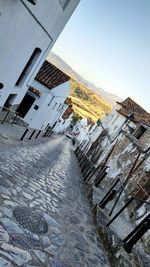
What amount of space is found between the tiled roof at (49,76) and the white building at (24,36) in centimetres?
784

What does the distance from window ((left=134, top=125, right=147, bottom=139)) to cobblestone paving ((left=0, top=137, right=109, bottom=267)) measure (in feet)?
22.4

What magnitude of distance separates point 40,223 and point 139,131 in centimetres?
1127

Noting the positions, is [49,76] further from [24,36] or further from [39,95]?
[24,36]

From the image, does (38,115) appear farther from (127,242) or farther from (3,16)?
(127,242)

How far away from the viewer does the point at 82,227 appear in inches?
340

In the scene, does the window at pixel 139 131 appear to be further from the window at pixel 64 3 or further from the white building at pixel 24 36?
the window at pixel 64 3

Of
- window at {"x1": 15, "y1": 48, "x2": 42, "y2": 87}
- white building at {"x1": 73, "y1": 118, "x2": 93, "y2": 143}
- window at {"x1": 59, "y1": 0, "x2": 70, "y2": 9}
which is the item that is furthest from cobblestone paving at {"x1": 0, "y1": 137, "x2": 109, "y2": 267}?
white building at {"x1": 73, "y1": 118, "x2": 93, "y2": 143}

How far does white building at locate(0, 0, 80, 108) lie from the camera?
12328 mm

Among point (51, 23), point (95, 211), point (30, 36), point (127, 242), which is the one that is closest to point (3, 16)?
point (30, 36)

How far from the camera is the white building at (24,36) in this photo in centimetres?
1233

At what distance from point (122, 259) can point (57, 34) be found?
48.1 feet

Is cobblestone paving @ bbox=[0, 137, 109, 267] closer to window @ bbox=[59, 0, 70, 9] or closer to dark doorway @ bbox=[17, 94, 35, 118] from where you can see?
window @ bbox=[59, 0, 70, 9]

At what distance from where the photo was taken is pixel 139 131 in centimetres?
1709

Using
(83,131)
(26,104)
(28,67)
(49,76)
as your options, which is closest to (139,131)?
(28,67)
